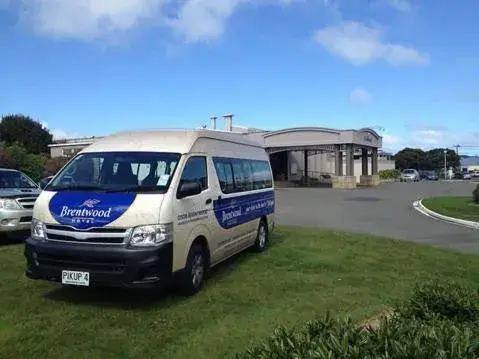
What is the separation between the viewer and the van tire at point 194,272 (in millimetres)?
7031

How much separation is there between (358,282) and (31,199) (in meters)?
7.26

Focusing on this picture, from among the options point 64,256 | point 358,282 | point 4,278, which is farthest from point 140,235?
point 358,282

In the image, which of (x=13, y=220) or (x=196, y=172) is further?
(x=13, y=220)

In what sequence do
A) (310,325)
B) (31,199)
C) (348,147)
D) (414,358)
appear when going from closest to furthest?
(414,358) → (310,325) → (31,199) → (348,147)

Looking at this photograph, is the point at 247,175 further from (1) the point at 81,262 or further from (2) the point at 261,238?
(1) the point at 81,262

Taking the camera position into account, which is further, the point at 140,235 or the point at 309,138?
the point at 309,138

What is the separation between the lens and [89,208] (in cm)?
648

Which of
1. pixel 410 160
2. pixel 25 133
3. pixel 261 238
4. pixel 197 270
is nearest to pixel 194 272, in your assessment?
pixel 197 270

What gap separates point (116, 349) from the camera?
5246 millimetres

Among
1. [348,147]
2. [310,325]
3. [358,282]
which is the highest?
[348,147]

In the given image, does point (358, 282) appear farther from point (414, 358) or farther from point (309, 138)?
point (309, 138)

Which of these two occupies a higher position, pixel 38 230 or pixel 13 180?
pixel 13 180

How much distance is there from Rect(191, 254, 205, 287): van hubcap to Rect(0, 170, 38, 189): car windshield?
6.91 m

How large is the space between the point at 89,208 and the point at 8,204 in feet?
19.1
